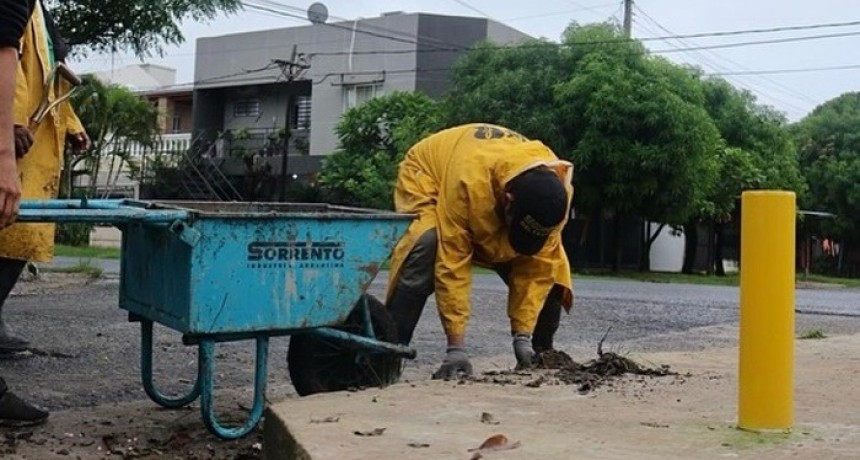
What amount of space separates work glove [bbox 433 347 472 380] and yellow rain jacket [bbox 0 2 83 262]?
6.03 feet

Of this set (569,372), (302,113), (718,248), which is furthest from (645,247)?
(569,372)

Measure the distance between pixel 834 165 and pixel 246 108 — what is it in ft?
71.2

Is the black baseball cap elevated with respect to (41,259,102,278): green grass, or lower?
elevated

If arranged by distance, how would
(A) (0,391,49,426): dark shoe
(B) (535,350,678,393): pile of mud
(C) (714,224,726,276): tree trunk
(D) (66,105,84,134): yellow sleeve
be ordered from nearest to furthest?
(A) (0,391,49,426): dark shoe, (B) (535,350,678,393): pile of mud, (D) (66,105,84,134): yellow sleeve, (C) (714,224,726,276): tree trunk

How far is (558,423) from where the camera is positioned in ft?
11.2

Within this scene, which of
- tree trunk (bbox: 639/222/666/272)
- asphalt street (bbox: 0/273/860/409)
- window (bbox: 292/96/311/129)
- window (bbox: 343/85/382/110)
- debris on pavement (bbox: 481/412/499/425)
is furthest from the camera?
window (bbox: 292/96/311/129)

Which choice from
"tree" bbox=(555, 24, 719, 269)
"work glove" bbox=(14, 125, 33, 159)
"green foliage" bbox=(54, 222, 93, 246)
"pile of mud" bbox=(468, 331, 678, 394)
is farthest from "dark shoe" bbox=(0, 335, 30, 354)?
"green foliage" bbox=(54, 222, 93, 246)

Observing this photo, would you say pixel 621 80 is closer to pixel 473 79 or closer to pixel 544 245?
pixel 473 79

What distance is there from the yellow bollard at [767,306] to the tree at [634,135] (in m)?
20.1

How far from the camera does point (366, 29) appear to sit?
1293 inches

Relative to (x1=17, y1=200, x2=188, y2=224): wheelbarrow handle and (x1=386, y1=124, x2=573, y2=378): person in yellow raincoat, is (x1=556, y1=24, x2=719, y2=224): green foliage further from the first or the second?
(x1=17, y1=200, x2=188, y2=224): wheelbarrow handle

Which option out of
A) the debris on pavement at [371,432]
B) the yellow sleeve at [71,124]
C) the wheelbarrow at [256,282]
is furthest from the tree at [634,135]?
the debris on pavement at [371,432]

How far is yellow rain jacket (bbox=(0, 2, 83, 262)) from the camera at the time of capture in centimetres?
459

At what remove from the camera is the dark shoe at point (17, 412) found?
381 centimetres
